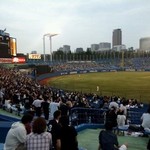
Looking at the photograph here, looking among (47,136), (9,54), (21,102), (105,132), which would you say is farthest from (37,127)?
(9,54)

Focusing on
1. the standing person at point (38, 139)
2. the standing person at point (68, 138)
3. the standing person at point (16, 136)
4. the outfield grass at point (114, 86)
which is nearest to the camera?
the standing person at point (38, 139)

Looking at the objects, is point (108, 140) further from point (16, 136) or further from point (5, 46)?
point (5, 46)

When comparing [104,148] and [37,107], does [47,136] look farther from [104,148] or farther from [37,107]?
[37,107]

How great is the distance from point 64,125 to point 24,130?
0.89m

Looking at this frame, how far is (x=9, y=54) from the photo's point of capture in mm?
41375

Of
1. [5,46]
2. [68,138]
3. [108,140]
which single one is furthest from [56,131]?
[5,46]

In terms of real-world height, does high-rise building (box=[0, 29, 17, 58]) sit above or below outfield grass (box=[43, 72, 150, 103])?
above

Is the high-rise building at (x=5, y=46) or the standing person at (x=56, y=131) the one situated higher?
the high-rise building at (x=5, y=46)

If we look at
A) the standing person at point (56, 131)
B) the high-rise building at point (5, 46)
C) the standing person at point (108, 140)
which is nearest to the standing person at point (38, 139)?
the standing person at point (56, 131)

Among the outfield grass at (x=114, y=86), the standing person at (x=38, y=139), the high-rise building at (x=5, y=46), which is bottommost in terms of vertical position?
the outfield grass at (x=114, y=86)

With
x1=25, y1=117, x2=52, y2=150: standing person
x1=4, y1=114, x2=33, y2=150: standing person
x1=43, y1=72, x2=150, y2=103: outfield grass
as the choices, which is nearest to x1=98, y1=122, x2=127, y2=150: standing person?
x1=25, y1=117, x2=52, y2=150: standing person

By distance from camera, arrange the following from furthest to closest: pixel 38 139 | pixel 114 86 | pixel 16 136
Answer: pixel 114 86 → pixel 16 136 → pixel 38 139

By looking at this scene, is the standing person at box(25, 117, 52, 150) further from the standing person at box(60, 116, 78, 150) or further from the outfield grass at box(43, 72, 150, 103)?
the outfield grass at box(43, 72, 150, 103)

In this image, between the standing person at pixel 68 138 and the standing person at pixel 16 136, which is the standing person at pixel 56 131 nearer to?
the standing person at pixel 68 138
